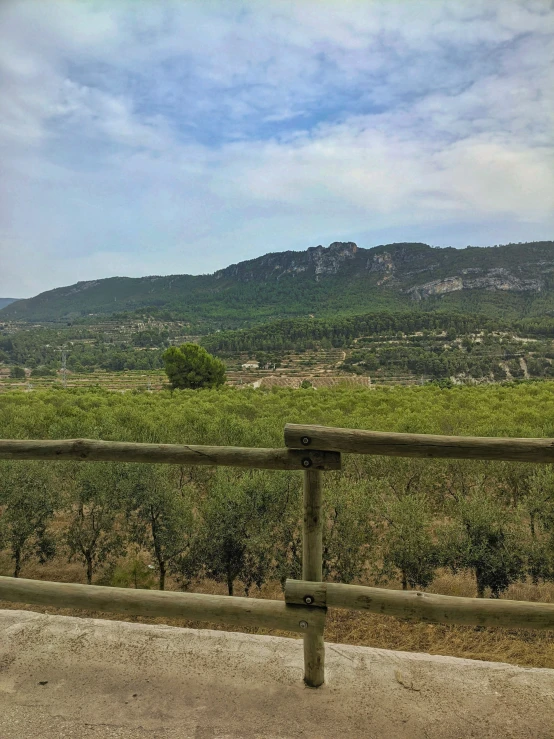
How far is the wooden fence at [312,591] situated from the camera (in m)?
2.32

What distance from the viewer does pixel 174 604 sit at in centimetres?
257

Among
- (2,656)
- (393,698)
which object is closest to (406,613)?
(393,698)

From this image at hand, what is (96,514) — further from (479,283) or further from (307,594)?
(479,283)

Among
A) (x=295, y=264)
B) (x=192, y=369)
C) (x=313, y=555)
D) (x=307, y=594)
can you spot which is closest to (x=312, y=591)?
(x=307, y=594)

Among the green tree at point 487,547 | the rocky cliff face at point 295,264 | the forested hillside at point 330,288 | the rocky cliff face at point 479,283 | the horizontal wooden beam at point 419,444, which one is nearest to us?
the horizontal wooden beam at point 419,444

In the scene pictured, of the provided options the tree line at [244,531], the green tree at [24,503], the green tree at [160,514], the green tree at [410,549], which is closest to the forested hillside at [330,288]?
the tree line at [244,531]

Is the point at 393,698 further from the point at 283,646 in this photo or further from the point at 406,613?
the point at 283,646

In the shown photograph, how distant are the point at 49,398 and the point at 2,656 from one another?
58.5 feet

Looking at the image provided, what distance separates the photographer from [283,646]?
2871mm

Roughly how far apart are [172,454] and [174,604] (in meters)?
0.78

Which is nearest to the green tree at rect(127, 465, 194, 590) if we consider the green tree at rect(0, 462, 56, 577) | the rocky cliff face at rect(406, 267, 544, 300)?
the green tree at rect(0, 462, 56, 577)

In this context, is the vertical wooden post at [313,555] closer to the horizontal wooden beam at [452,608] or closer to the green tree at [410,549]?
the horizontal wooden beam at [452,608]

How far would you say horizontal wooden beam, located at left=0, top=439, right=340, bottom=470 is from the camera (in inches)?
95.1

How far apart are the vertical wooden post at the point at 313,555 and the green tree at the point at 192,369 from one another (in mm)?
37284
